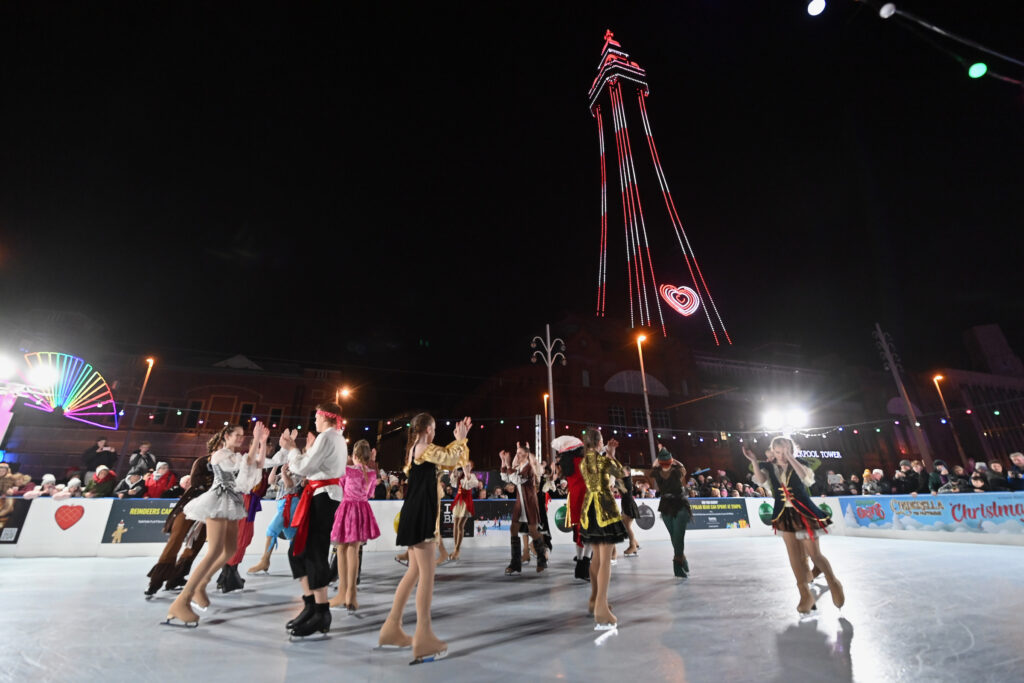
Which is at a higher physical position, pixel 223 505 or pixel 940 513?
pixel 223 505

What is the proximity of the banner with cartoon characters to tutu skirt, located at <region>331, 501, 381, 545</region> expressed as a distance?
1557 centimetres

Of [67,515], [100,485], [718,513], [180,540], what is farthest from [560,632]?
[718,513]

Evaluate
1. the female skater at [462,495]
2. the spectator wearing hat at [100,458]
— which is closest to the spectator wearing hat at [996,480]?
the female skater at [462,495]

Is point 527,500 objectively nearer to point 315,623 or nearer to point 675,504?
point 675,504

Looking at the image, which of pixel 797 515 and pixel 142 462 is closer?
pixel 797 515

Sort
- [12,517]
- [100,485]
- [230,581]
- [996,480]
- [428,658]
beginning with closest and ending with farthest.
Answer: [428,658] → [230,581] → [12,517] → [100,485] → [996,480]

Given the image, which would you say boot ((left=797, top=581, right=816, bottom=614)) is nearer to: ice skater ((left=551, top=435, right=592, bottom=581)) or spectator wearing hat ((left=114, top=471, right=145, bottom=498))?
ice skater ((left=551, top=435, right=592, bottom=581))

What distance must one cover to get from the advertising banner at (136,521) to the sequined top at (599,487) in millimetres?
10851

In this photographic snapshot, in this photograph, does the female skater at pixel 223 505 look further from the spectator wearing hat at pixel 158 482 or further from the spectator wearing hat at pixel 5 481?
the spectator wearing hat at pixel 5 481

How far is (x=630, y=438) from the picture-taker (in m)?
33.1

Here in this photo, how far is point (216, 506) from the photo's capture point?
16.2 ft

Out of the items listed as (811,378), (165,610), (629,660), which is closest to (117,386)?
(165,610)

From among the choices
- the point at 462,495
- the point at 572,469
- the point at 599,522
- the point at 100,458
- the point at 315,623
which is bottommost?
the point at 315,623

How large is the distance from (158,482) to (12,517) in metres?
2.68
